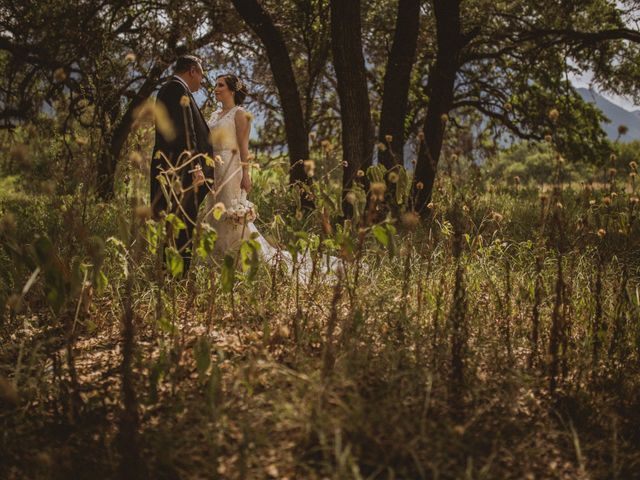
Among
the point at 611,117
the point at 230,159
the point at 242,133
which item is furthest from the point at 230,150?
the point at 611,117

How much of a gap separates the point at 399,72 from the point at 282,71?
1.65 meters

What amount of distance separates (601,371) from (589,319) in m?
0.43

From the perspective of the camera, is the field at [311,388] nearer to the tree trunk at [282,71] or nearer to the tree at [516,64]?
the tree at [516,64]

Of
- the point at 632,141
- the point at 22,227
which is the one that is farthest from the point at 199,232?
the point at 632,141

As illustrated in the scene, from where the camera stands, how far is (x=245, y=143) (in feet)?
19.4

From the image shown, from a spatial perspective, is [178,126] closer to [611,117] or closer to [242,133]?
[242,133]

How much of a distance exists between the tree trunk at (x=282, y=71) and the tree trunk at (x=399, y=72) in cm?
127

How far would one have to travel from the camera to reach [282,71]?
8453 millimetres

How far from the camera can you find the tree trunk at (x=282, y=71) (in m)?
8.23

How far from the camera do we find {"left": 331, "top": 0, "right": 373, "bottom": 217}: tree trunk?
7.47 meters

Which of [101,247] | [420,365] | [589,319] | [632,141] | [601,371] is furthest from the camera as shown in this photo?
[632,141]

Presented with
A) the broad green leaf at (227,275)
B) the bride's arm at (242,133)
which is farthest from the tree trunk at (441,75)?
the broad green leaf at (227,275)

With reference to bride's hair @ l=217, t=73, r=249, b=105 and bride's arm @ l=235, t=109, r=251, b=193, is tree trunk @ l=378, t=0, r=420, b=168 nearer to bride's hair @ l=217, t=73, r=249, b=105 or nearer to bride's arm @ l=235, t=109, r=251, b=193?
bride's hair @ l=217, t=73, r=249, b=105

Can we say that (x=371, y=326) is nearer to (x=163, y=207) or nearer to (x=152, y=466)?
(x=152, y=466)
